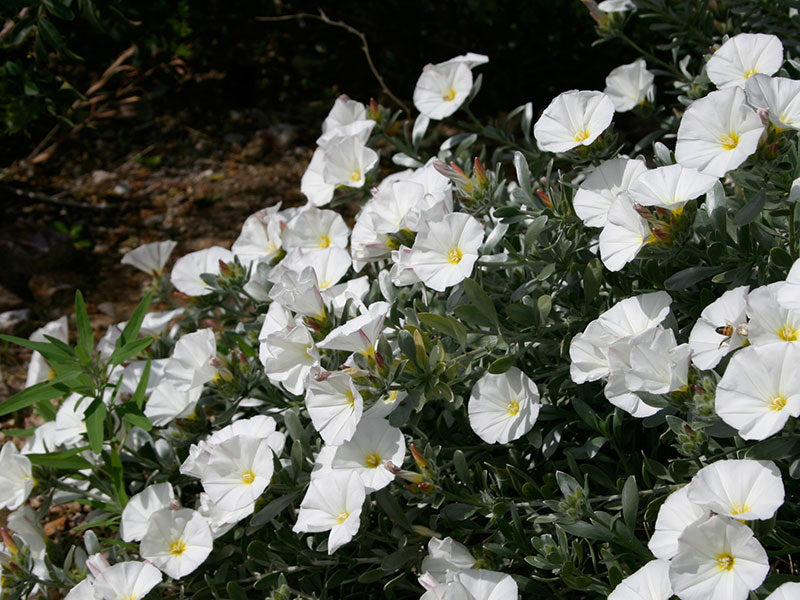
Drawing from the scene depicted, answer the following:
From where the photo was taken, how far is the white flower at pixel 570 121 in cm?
182

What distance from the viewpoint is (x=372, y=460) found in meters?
1.71

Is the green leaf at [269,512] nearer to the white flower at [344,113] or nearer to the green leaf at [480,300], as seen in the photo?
the green leaf at [480,300]

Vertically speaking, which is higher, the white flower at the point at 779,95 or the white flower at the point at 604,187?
the white flower at the point at 779,95

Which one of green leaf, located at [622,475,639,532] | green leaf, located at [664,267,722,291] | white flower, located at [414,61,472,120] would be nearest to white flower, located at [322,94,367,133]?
white flower, located at [414,61,472,120]

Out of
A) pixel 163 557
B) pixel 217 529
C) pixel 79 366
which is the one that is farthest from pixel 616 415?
pixel 79 366

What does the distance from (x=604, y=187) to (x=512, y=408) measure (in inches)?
20.3

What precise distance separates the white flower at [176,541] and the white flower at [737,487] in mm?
1057

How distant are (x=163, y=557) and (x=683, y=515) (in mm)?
1143

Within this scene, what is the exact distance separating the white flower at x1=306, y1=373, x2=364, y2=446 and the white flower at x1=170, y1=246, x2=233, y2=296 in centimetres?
79

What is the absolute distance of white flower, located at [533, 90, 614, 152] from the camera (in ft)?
5.97

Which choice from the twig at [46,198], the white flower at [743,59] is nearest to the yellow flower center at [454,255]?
the white flower at [743,59]

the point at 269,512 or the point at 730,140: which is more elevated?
the point at 730,140

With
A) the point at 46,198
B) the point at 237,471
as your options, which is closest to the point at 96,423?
the point at 237,471

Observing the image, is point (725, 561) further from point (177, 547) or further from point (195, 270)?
point (195, 270)
